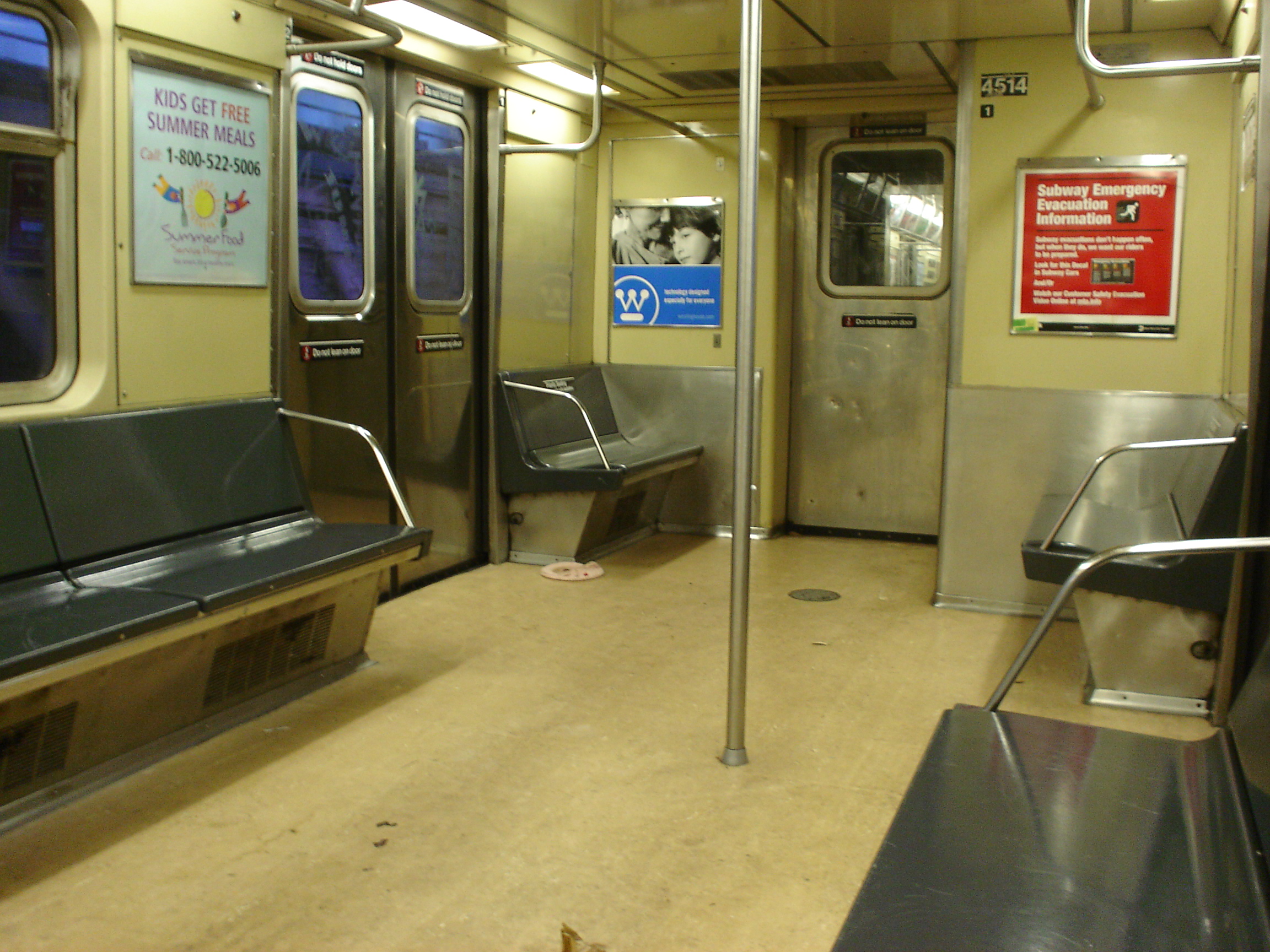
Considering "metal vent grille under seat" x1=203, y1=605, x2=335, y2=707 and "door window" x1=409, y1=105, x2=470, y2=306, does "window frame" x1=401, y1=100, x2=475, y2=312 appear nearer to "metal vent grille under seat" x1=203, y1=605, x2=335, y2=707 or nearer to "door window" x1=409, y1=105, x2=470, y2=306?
"door window" x1=409, y1=105, x2=470, y2=306

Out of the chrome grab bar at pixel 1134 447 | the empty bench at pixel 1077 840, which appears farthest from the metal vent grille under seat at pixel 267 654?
the chrome grab bar at pixel 1134 447

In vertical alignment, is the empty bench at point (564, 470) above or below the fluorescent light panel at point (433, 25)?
below

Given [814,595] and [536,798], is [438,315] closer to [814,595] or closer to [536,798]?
[814,595]

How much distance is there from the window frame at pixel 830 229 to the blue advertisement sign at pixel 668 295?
2.12 ft

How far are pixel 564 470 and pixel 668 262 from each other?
1.75 meters

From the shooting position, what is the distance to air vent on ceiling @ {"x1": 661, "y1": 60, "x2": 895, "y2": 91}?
19.3 ft

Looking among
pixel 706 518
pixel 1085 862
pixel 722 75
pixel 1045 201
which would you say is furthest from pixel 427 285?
pixel 1085 862

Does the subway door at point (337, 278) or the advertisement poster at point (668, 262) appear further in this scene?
the advertisement poster at point (668, 262)

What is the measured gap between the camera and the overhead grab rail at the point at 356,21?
3.96 meters

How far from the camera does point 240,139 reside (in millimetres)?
4285

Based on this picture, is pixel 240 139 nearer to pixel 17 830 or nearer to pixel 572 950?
pixel 17 830

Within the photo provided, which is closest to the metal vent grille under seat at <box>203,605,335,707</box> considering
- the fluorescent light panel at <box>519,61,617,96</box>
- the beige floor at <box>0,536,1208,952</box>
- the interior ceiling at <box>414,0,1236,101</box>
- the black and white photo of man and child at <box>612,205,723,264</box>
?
the beige floor at <box>0,536,1208,952</box>

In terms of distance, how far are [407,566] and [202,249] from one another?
2.01 meters

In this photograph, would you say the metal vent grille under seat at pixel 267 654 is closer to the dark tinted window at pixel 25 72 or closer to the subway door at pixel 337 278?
the subway door at pixel 337 278
